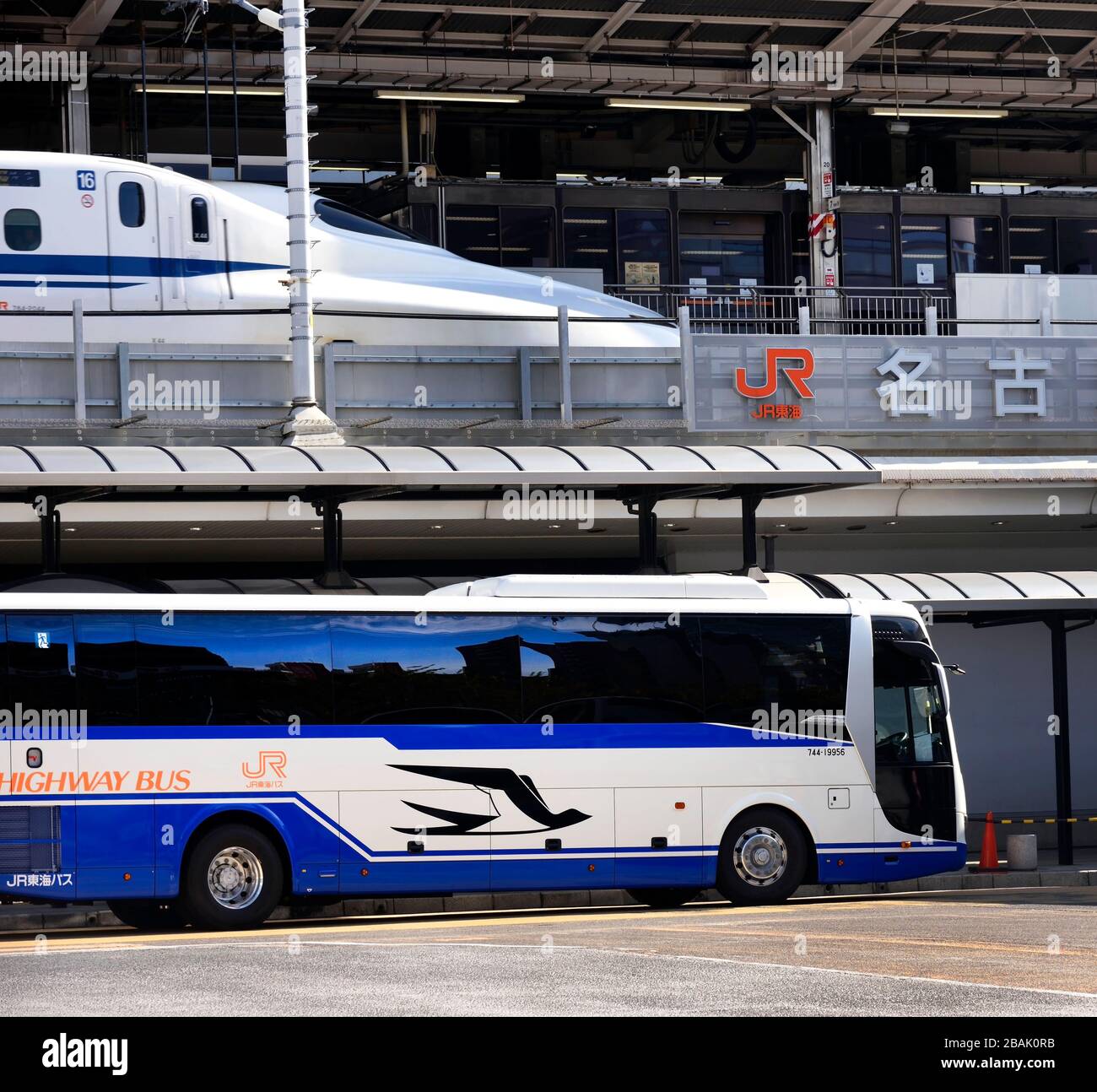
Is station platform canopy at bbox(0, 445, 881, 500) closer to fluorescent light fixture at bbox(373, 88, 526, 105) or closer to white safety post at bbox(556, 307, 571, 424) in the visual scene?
white safety post at bbox(556, 307, 571, 424)

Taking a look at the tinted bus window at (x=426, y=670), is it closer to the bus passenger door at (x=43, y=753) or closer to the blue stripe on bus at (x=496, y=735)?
the blue stripe on bus at (x=496, y=735)

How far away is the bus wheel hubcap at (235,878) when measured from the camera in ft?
55.8

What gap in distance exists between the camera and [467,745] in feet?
58.8

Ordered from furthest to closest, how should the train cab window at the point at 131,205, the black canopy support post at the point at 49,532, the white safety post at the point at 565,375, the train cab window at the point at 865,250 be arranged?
the train cab window at the point at 865,250
the train cab window at the point at 131,205
the white safety post at the point at 565,375
the black canopy support post at the point at 49,532

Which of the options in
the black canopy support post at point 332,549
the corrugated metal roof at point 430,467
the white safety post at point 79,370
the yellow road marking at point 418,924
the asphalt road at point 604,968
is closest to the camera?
the asphalt road at point 604,968

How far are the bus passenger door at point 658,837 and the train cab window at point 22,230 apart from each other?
47.0 ft

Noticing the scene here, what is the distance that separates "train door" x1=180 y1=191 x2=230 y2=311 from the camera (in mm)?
28547

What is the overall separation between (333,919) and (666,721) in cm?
394

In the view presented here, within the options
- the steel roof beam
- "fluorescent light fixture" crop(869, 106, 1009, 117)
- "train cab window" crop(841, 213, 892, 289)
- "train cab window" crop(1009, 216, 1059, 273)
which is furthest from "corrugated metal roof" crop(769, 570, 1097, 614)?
"fluorescent light fixture" crop(869, 106, 1009, 117)

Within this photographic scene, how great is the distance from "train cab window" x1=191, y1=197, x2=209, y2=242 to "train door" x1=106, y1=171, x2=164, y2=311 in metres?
0.55

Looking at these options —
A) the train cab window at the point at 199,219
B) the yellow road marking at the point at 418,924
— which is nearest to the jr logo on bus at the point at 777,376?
the train cab window at the point at 199,219

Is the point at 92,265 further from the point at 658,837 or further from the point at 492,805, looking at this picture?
the point at 658,837

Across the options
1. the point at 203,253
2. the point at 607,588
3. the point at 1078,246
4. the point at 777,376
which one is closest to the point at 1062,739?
the point at 777,376
